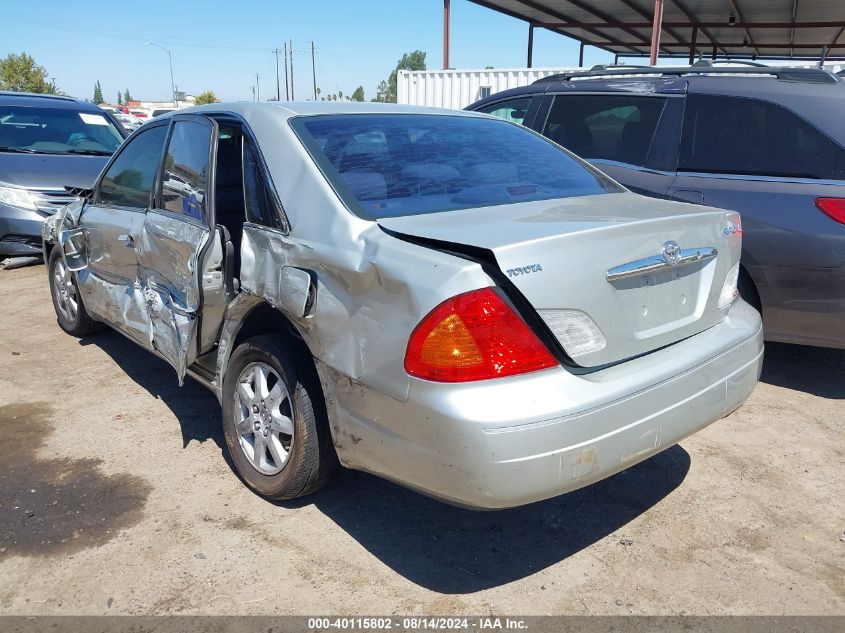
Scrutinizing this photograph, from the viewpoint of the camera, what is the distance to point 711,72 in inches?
186

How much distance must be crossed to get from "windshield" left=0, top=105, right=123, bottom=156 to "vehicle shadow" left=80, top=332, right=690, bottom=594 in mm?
6481

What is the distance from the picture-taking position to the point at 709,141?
4.49m

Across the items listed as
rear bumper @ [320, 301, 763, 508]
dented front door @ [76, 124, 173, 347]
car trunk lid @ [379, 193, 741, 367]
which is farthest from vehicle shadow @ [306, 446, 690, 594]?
dented front door @ [76, 124, 173, 347]

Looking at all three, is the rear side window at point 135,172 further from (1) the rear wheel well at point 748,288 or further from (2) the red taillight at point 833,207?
(2) the red taillight at point 833,207

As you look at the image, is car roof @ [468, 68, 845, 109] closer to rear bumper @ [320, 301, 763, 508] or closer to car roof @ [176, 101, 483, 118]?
car roof @ [176, 101, 483, 118]

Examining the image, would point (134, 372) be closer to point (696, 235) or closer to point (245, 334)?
point (245, 334)

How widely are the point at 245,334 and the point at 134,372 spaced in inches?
78.3

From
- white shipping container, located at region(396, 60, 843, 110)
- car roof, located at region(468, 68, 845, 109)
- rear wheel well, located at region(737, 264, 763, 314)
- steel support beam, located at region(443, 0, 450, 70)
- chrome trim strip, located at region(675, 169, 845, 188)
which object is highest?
steel support beam, located at region(443, 0, 450, 70)

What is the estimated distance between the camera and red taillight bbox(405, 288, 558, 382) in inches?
83.4

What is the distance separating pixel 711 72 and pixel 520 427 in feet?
12.0

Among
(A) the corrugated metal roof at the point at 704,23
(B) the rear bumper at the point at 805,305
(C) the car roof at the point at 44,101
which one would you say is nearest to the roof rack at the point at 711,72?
(B) the rear bumper at the point at 805,305

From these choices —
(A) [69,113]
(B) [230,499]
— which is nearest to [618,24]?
(A) [69,113]

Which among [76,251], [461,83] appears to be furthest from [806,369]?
[461,83]

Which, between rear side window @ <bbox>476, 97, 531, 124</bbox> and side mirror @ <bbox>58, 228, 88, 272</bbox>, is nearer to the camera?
side mirror @ <bbox>58, 228, 88, 272</bbox>
